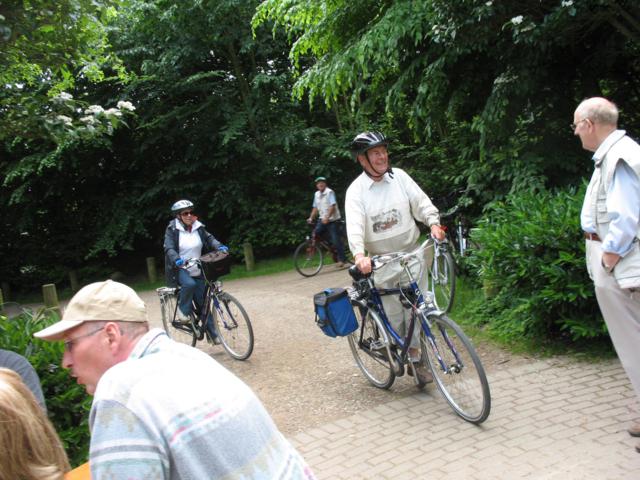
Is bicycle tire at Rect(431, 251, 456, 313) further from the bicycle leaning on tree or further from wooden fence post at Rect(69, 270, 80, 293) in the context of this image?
wooden fence post at Rect(69, 270, 80, 293)

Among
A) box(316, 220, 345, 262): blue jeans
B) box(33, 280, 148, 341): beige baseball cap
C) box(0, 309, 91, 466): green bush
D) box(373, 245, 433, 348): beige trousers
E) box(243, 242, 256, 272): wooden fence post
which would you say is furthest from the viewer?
box(243, 242, 256, 272): wooden fence post

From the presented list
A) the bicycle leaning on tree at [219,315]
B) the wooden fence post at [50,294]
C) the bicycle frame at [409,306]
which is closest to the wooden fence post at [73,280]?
the wooden fence post at [50,294]

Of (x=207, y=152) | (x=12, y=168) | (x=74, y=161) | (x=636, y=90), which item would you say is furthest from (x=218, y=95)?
(x=636, y=90)

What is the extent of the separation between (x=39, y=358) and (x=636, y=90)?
25.7 feet

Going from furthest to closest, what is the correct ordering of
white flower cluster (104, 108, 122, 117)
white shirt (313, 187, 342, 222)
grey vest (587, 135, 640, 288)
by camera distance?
white shirt (313, 187, 342, 222) < white flower cluster (104, 108, 122, 117) < grey vest (587, 135, 640, 288)

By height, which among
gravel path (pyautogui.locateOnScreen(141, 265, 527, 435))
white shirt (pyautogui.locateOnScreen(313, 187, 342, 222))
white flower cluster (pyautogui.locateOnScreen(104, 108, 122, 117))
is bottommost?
gravel path (pyautogui.locateOnScreen(141, 265, 527, 435))

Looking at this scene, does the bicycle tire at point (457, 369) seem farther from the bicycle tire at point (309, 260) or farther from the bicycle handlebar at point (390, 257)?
the bicycle tire at point (309, 260)

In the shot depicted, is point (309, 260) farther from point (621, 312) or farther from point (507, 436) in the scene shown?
point (621, 312)

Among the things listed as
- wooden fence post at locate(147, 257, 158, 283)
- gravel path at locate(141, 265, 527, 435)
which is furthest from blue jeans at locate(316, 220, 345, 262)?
wooden fence post at locate(147, 257, 158, 283)

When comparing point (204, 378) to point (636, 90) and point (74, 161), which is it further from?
point (74, 161)

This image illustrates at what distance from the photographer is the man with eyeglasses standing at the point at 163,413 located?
5.36ft

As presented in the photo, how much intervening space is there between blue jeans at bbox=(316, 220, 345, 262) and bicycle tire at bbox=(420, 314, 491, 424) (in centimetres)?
853

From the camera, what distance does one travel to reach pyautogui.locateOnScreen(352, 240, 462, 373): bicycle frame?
4.88 m

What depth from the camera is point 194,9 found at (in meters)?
15.7
